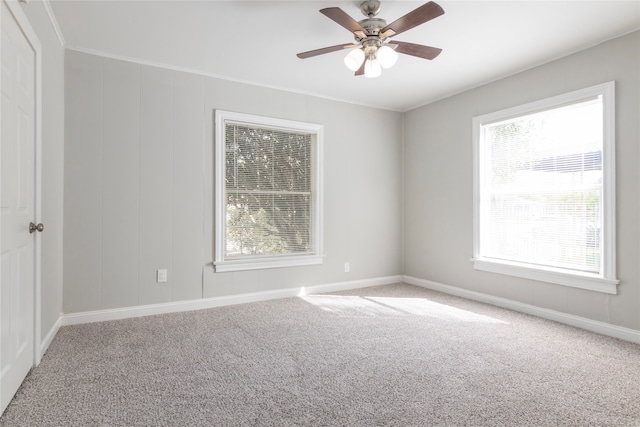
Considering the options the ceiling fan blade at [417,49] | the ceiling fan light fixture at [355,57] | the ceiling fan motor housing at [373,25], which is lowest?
the ceiling fan light fixture at [355,57]

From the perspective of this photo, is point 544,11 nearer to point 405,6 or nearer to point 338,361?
point 405,6

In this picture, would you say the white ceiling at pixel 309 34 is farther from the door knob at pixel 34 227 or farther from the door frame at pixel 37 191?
the door knob at pixel 34 227

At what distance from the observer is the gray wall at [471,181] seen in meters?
2.90

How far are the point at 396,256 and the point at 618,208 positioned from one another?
2.71 metres

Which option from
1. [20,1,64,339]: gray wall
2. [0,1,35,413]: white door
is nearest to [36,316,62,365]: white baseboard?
[20,1,64,339]: gray wall

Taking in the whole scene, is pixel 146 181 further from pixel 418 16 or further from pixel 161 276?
pixel 418 16

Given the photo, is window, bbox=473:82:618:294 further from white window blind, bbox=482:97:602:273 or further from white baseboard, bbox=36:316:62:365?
white baseboard, bbox=36:316:62:365

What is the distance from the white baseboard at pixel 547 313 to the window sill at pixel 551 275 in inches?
11.3

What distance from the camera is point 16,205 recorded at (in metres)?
1.98

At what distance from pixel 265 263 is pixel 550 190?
3.04 m

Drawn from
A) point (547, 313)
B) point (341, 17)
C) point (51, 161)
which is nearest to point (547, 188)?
point (547, 313)

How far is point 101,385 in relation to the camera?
210 centimetres

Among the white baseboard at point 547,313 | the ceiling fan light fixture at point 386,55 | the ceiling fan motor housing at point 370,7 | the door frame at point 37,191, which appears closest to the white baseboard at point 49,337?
the door frame at point 37,191

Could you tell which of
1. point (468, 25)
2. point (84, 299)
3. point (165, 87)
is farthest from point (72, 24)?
point (468, 25)
